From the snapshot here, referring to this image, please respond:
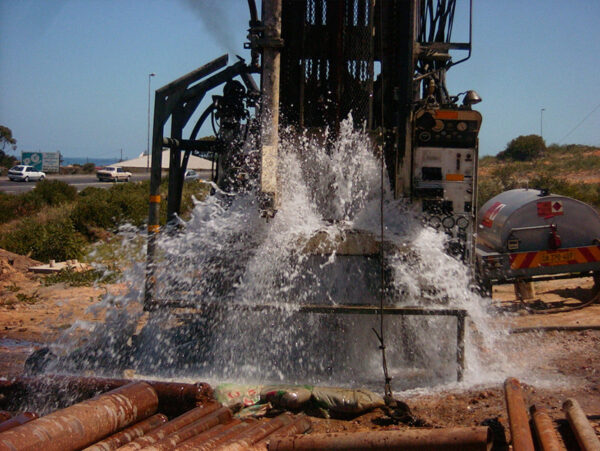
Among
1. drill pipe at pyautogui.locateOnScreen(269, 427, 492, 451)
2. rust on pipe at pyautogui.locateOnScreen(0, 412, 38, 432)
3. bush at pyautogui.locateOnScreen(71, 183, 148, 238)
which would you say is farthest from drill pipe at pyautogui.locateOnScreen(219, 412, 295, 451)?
bush at pyautogui.locateOnScreen(71, 183, 148, 238)

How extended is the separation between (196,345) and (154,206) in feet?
4.31

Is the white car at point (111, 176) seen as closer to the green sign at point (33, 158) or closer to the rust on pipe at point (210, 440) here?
the green sign at point (33, 158)

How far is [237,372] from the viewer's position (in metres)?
5.48

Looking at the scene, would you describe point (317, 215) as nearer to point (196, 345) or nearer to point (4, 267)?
point (196, 345)

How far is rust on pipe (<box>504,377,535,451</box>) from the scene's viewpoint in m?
3.44

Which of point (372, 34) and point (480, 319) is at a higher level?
point (372, 34)

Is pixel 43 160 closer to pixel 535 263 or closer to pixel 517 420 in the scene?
pixel 535 263

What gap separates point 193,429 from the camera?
403cm

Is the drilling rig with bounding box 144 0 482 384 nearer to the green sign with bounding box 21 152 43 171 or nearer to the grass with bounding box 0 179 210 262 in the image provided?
the grass with bounding box 0 179 210 262

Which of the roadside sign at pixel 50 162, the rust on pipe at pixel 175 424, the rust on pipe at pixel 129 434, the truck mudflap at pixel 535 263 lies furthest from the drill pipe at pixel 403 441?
the roadside sign at pixel 50 162

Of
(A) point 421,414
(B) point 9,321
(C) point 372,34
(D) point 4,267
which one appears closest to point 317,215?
(C) point 372,34

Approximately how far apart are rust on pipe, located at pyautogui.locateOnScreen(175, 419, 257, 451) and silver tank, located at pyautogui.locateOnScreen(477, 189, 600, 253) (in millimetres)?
5367

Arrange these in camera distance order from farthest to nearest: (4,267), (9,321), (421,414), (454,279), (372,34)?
(4,267), (9,321), (372,34), (454,279), (421,414)

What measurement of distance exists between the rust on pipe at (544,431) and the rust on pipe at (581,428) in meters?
0.12
